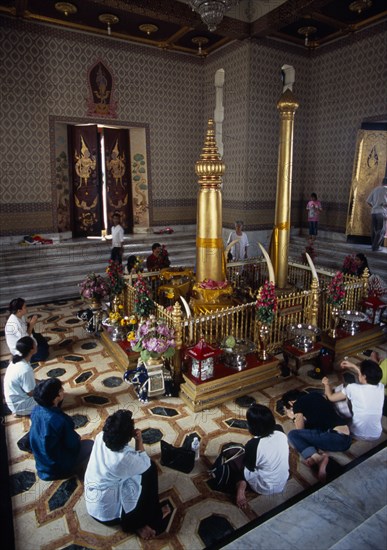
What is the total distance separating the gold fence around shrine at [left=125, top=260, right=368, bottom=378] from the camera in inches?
184

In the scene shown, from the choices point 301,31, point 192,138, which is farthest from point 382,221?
point 192,138

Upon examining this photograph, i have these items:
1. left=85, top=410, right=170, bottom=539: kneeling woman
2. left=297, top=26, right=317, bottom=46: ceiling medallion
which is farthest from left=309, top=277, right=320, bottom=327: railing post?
left=297, top=26, right=317, bottom=46: ceiling medallion

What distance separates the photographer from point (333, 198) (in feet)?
37.4

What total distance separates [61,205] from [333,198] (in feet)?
26.6

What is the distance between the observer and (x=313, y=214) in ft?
36.5

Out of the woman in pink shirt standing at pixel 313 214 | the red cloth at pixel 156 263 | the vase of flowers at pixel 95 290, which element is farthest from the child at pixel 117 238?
Result: the woman in pink shirt standing at pixel 313 214

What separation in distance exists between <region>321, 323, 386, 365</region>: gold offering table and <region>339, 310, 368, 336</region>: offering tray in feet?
0.23

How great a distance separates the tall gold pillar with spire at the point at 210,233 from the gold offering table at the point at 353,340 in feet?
5.11

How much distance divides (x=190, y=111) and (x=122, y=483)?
11.8 meters

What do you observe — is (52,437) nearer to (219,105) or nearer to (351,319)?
(351,319)

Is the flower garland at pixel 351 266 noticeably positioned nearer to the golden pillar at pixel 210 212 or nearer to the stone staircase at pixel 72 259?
the stone staircase at pixel 72 259

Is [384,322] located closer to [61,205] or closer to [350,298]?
[350,298]

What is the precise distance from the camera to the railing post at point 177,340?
4477 mm

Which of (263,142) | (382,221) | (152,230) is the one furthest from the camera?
(152,230)
